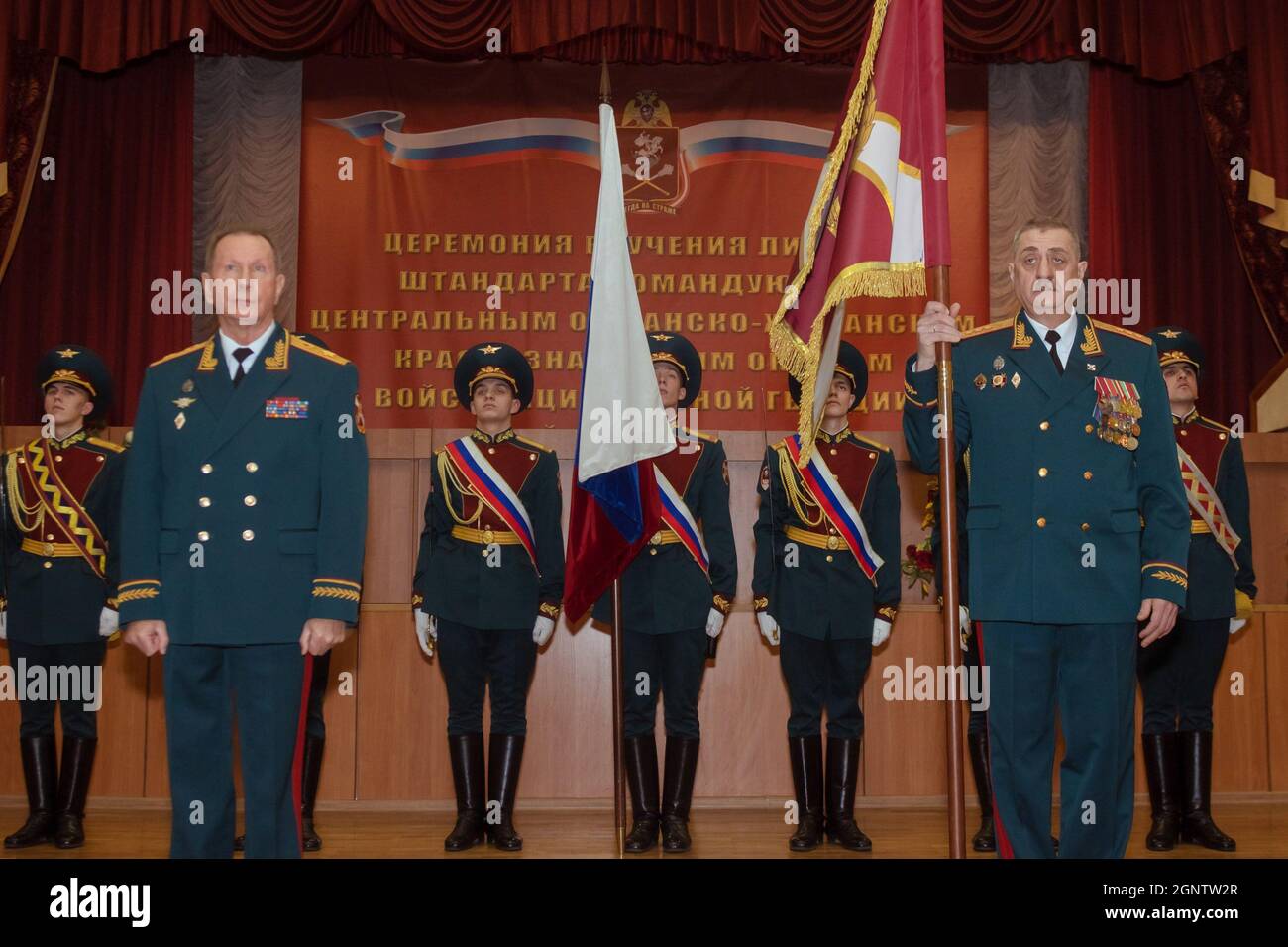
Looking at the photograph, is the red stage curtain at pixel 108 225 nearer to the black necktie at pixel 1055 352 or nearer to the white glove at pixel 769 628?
the white glove at pixel 769 628

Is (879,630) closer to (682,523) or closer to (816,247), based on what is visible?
(682,523)

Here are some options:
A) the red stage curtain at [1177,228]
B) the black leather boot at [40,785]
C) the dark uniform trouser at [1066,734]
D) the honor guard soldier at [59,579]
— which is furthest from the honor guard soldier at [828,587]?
the red stage curtain at [1177,228]

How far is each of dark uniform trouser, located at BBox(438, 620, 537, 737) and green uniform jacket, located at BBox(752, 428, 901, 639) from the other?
91 centimetres

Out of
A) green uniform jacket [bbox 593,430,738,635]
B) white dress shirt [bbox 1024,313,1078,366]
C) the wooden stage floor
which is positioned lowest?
the wooden stage floor

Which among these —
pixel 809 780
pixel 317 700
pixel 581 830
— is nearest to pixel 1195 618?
pixel 809 780

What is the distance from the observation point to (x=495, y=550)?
481 cm

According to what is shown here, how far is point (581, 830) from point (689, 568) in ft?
3.77

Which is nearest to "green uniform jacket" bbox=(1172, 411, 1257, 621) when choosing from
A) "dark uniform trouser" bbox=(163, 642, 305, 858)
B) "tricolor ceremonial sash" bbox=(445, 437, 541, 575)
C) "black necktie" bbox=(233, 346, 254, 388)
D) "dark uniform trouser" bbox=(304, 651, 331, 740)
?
"tricolor ceremonial sash" bbox=(445, 437, 541, 575)

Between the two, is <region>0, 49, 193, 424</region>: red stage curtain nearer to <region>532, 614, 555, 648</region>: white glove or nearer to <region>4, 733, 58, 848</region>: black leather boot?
<region>4, 733, 58, 848</region>: black leather boot

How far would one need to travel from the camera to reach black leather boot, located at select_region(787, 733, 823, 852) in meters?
4.76

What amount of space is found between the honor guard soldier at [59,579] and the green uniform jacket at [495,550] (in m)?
1.12

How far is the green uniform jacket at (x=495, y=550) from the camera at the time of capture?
4770 millimetres

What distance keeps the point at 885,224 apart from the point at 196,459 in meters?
1.77

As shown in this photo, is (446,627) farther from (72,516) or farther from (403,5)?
(403,5)
